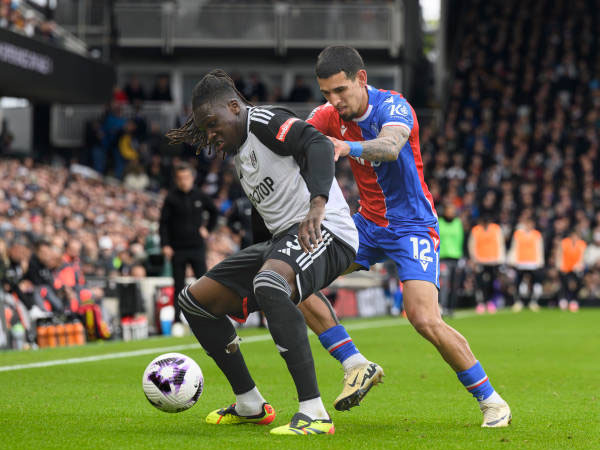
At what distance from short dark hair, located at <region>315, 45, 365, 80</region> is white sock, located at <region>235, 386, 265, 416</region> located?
76.3 inches

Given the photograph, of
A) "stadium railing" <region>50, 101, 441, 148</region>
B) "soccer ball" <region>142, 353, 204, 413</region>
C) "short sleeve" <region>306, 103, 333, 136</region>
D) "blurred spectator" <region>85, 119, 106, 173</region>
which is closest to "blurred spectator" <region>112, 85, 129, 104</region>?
"stadium railing" <region>50, 101, 441, 148</region>

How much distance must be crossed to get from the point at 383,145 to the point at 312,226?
0.73m

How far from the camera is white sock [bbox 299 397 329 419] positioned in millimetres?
5688

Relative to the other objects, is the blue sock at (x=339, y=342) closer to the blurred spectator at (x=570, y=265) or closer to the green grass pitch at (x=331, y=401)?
the green grass pitch at (x=331, y=401)

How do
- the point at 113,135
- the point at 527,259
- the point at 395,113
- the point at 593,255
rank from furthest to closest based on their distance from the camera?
the point at 113,135
the point at 593,255
the point at 527,259
the point at 395,113

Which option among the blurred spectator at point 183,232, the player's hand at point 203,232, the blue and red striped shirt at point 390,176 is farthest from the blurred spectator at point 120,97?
the blue and red striped shirt at point 390,176

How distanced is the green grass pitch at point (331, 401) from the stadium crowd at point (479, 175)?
461cm

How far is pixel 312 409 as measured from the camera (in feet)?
18.7

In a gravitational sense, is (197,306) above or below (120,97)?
below

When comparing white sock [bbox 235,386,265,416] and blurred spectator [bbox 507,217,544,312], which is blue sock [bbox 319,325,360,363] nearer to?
white sock [bbox 235,386,265,416]

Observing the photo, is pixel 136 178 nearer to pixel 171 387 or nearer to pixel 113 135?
pixel 113 135

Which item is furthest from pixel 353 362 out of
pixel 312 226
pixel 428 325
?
pixel 312 226

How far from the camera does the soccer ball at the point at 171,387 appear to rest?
622cm

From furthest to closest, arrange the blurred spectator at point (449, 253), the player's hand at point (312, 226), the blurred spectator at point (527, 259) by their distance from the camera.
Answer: the blurred spectator at point (527, 259) → the blurred spectator at point (449, 253) → the player's hand at point (312, 226)
